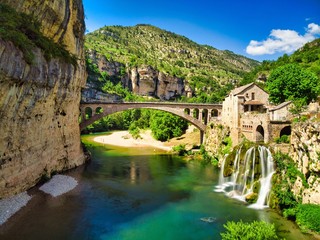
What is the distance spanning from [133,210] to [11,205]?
27.6ft

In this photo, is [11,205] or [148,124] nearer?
[11,205]

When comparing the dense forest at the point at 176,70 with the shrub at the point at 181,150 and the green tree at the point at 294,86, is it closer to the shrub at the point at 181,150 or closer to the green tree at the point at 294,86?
the green tree at the point at 294,86

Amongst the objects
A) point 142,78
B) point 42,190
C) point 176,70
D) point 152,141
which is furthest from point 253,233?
point 176,70

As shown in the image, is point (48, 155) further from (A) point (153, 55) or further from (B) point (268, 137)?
(A) point (153, 55)

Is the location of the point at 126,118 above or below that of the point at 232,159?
above

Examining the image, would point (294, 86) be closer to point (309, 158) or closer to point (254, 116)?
point (254, 116)

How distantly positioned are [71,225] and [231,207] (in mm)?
11582

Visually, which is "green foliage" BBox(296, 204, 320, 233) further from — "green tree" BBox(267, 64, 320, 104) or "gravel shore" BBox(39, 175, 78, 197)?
"green tree" BBox(267, 64, 320, 104)

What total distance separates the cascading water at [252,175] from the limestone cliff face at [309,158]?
2453 millimetres

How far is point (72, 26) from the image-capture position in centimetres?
3328

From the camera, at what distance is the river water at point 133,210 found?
60.6 feet

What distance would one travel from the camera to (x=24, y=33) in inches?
886

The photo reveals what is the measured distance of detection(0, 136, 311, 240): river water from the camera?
727 inches

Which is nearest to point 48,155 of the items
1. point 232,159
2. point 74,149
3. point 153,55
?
point 74,149
